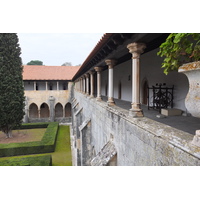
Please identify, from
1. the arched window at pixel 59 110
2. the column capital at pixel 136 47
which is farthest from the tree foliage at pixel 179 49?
the arched window at pixel 59 110

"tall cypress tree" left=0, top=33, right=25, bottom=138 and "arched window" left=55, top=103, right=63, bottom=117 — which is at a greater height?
"tall cypress tree" left=0, top=33, right=25, bottom=138

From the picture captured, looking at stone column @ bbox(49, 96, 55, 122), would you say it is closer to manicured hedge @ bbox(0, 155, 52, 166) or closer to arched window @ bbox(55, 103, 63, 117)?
arched window @ bbox(55, 103, 63, 117)

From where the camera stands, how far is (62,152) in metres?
16.5

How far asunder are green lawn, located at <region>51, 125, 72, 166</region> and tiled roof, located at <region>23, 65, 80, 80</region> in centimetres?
1149

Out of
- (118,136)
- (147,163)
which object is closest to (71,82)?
(118,136)

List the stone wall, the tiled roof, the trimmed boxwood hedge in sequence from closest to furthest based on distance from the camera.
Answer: the stone wall, the trimmed boxwood hedge, the tiled roof

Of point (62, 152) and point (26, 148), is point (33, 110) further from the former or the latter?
point (62, 152)

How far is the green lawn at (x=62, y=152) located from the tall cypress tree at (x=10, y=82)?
525cm

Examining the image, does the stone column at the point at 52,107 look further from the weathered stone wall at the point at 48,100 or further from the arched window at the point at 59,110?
the arched window at the point at 59,110

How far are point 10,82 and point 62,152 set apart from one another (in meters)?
9.42

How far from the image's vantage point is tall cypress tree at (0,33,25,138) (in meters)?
18.7

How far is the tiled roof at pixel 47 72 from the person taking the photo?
29391 mm

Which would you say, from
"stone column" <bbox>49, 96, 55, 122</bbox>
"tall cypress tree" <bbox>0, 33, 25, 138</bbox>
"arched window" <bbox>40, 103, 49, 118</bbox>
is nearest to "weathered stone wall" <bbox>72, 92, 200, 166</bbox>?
"tall cypress tree" <bbox>0, 33, 25, 138</bbox>

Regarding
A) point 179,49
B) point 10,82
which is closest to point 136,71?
point 179,49
